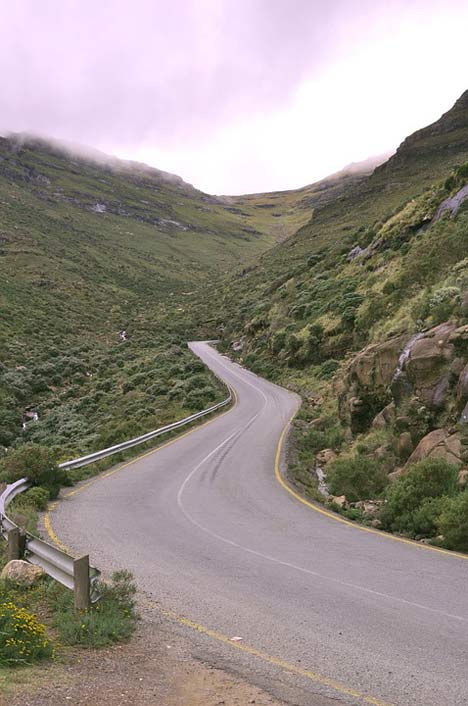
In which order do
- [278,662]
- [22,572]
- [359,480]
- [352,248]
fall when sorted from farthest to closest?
1. [352,248]
2. [359,480]
3. [22,572]
4. [278,662]

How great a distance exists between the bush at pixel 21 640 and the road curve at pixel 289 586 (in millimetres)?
1573

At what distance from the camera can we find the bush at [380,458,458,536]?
9.96 meters

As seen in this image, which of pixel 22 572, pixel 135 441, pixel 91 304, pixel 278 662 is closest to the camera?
pixel 278 662

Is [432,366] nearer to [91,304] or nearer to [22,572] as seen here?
[22,572]

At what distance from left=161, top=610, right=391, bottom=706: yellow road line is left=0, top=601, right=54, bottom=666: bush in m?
1.59

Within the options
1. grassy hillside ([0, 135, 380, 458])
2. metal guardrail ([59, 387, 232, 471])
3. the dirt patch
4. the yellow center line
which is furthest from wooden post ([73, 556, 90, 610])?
grassy hillside ([0, 135, 380, 458])

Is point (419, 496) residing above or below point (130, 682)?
below

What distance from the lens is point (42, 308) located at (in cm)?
6097

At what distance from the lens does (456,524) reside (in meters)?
8.93

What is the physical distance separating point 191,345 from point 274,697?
55.0 metres

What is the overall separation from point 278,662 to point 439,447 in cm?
866

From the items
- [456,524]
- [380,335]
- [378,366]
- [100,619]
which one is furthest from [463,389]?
[380,335]

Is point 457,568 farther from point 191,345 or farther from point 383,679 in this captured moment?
point 191,345

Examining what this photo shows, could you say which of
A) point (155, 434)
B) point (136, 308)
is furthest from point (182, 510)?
point (136, 308)
